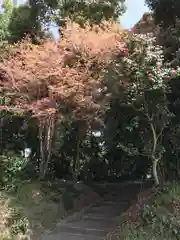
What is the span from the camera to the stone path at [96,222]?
6016mm

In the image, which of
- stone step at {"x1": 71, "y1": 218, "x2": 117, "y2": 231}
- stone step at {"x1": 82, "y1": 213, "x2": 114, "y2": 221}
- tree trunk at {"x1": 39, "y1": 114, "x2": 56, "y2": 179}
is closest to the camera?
stone step at {"x1": 71, "y1": 218, "x2": 117, "y2": 231}

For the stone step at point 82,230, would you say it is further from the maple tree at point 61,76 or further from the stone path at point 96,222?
the maple tree at point 61,76

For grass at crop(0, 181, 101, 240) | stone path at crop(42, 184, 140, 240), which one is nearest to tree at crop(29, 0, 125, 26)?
grass at crop(0, 181, 101, 240)

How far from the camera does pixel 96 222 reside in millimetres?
7094

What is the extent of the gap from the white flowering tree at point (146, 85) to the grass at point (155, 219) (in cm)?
107

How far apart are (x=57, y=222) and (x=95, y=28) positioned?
220 inches

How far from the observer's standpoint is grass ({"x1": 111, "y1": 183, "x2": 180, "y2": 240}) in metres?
5.15

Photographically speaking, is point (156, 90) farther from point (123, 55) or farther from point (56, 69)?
point (56, 69)

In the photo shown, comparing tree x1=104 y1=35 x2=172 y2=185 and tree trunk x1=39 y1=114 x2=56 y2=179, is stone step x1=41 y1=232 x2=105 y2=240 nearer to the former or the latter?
tree x1=104 y1=35 x2=172 y2=185

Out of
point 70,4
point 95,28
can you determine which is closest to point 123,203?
point 95,28

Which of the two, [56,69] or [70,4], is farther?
[70,4]

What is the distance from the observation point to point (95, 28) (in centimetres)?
880

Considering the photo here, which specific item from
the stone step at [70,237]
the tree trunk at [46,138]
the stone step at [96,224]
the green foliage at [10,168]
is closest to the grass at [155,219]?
→ the stone step at [70,237]

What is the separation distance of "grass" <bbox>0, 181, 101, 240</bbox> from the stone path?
343 mm
